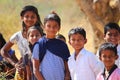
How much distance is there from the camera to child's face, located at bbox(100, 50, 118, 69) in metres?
4.74

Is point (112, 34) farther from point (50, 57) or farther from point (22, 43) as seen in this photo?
point (22, 43)

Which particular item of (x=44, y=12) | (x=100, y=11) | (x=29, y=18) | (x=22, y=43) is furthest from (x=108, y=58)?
(x=44, y=12)

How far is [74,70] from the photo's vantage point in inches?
200

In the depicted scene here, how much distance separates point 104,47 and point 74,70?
518mm

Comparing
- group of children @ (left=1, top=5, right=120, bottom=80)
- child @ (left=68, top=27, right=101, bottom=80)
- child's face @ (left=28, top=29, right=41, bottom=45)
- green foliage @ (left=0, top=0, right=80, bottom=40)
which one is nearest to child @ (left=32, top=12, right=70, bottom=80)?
group of children @ (left=1, top=5, right=120, bottom=80)

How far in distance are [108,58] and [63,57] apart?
0.73 metres

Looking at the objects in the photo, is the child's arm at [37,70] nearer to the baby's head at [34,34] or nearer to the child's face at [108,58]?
the baby's head at [34,34]

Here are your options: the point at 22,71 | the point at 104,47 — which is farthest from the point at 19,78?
the point at 104,47

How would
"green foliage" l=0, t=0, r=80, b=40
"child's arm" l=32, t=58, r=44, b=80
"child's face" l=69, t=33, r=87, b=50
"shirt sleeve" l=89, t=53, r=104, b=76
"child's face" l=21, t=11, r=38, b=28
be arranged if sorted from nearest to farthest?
1. "shirt sleeve" l=89, t=53, r=104, b=76
2. "child's face" l=69, t=33, r=87, b=50
3. "child's arm" l=32, t=58, r=44, b=80
4. "child's face" l=21, t=11, r=38, b=28
5. "green foliage" l=0, t=0, r=80, b=40

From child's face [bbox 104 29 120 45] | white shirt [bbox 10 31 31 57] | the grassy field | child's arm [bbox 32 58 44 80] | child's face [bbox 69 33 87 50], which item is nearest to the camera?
child's face [bbox 69 33 87 50]

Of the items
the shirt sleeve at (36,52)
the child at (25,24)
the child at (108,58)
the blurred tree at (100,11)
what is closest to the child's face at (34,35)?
the child at (25,24)

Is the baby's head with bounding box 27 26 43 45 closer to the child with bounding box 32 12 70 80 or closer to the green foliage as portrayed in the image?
the child with bounding box 32 12 70 80

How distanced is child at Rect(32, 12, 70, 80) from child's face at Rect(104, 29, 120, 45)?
53cm

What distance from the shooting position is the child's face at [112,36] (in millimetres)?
5355
